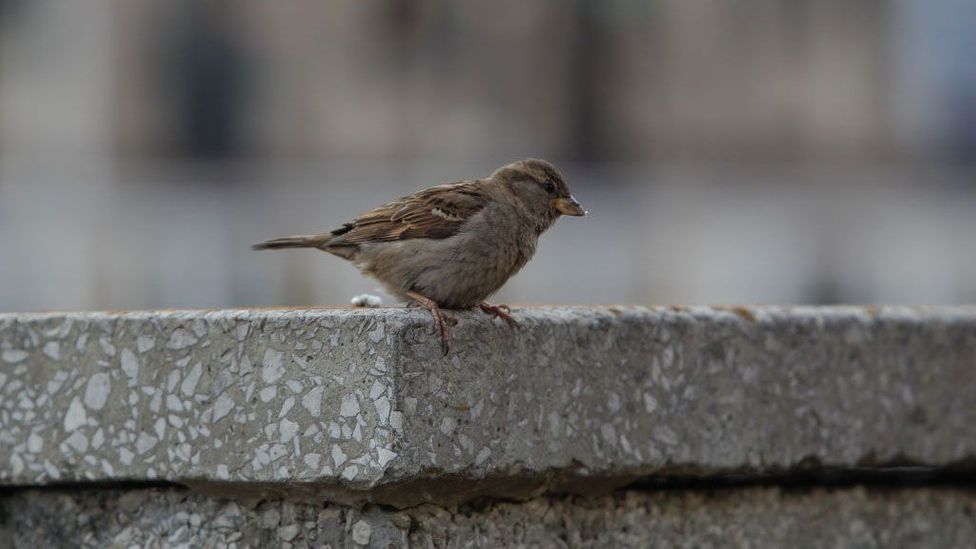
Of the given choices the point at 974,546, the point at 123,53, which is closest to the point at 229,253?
the point at 123,53

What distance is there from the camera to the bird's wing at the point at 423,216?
4.09 m

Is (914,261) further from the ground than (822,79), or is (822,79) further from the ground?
(822,79)

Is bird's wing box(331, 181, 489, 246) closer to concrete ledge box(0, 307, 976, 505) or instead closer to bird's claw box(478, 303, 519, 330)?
bird's claw box(478, 303, 519, 330)

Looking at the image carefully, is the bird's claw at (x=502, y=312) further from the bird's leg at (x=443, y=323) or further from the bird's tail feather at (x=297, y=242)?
the bird's tail feather at (x=297, y=242)

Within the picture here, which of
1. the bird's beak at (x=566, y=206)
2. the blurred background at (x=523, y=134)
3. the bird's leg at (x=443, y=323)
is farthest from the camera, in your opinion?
the blurred background at (x=523, y=134)

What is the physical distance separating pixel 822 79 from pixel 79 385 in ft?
54.7

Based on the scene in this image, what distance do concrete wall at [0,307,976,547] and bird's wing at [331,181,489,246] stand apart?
80 centimetres

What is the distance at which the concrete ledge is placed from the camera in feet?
9.46

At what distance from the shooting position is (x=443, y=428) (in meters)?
2.92

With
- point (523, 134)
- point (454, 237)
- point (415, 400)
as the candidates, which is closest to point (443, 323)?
point (415, 400)

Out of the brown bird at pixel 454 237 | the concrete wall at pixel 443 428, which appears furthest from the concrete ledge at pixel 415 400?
the brown bird at pixel 454 237

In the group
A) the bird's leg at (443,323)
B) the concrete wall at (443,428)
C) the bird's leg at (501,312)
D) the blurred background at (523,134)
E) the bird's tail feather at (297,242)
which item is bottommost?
the blurred background at (523,134)

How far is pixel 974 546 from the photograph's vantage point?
3820mm

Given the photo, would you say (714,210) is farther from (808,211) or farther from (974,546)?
(974,546)
